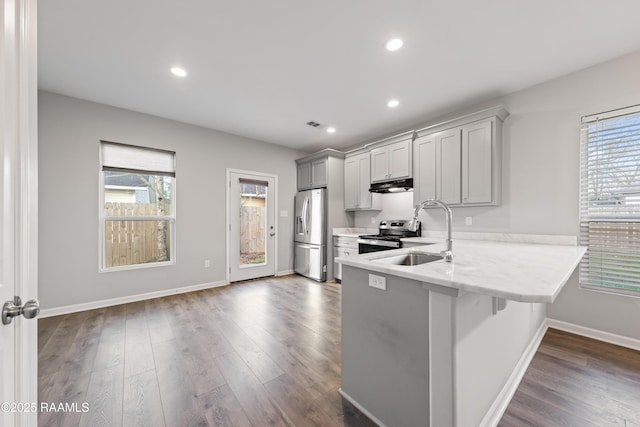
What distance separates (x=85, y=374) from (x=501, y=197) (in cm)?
440

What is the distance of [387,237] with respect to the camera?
3.79 meters

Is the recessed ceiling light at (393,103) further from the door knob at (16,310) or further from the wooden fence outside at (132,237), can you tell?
the wooden fence outside at (132,237)

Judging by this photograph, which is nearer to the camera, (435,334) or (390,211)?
(435,334)

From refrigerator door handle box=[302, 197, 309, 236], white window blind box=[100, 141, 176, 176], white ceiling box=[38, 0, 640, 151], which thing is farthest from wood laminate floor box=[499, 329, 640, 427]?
white window blind box=[100, 141, 176, 176]

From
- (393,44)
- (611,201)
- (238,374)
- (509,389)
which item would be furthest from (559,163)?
(238,374)

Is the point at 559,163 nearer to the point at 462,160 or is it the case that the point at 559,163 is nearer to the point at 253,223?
the point at 462,160

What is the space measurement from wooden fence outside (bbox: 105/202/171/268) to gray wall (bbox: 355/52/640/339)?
15.5 feet

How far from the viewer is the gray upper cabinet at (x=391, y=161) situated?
12.4 ft

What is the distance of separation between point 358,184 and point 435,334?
3.67m

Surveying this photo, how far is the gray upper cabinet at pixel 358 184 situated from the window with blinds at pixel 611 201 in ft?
8.62

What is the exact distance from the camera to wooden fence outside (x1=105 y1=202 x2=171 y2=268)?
344 centimetres

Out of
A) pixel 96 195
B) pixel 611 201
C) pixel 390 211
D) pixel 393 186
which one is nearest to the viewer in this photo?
pixel 611 201

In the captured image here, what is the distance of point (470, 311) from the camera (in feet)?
3.95

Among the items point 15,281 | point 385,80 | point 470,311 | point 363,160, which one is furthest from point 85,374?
point 363,160
